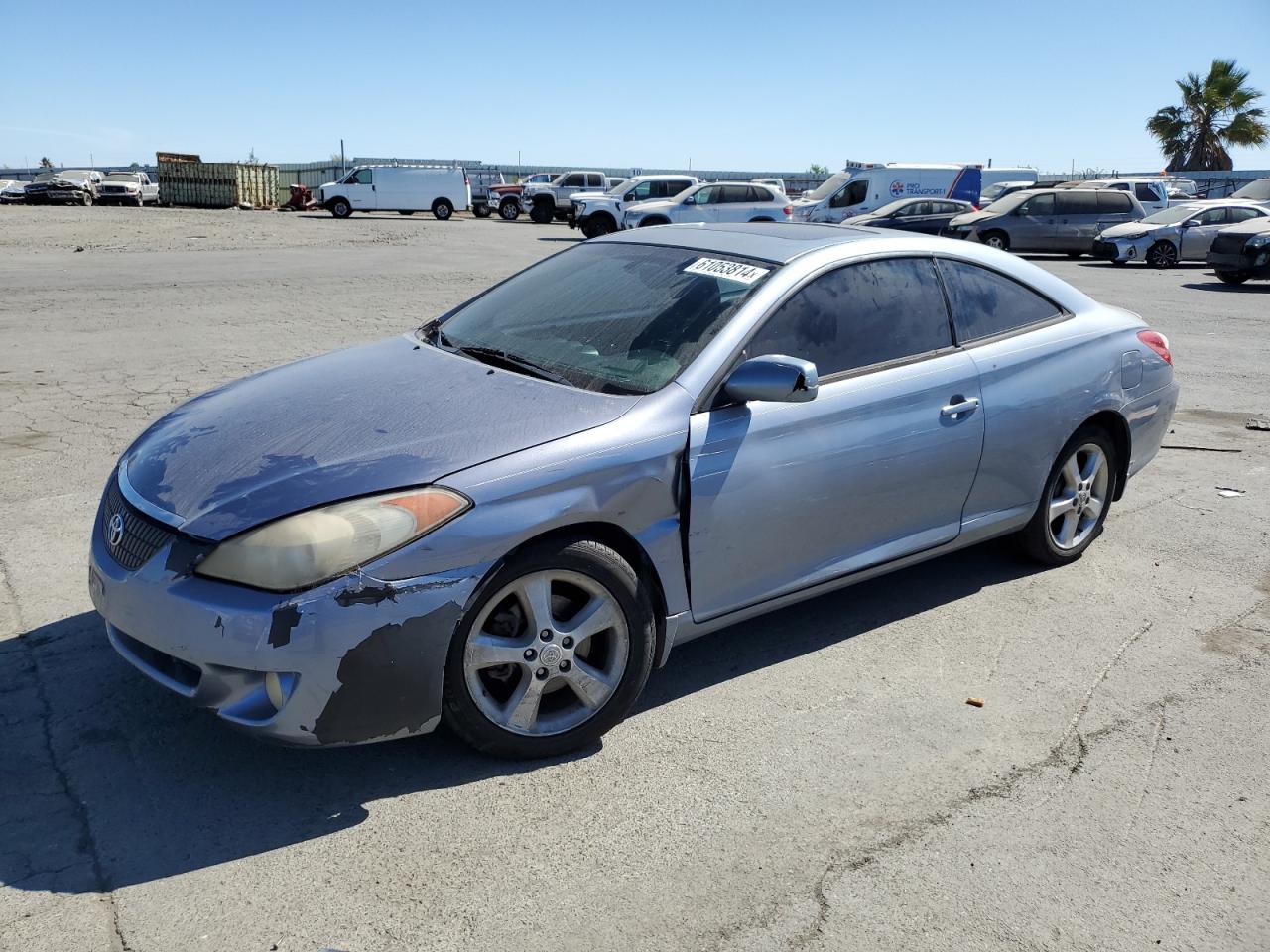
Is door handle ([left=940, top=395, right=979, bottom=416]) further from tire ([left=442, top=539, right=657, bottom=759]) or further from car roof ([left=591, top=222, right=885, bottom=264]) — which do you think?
tire ([left=442, top=539, right=657, bottom=759])

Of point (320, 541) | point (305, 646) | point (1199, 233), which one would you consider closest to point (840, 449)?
point (320, 541)

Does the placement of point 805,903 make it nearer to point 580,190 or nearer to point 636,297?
point 636,297

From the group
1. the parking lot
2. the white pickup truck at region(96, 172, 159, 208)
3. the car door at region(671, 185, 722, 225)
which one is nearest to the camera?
the parking lot

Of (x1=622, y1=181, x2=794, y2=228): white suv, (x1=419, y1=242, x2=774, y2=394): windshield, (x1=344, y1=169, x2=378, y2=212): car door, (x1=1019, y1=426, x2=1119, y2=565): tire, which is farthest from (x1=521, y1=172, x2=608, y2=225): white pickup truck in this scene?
(x1=419, y1=242, x2=774, y2=394): windshield

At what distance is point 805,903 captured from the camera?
2.82 m

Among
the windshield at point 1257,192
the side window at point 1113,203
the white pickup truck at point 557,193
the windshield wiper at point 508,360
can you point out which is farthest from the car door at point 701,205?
the windshield wiper at point 508,360

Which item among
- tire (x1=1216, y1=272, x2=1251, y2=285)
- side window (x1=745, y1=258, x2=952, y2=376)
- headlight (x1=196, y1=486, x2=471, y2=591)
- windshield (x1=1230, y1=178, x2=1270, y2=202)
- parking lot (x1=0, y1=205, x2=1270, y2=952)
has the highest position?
windshield (x1=1230, y1=178, x2=1270, y2=202)

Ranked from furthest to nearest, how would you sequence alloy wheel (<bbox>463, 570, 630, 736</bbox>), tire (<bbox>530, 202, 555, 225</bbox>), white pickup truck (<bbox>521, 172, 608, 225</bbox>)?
tire (<bbox>530, 202, 555, 225</bbox>), white pickup truck (<bbox>521, 172, 608, 225</bbox>), alloy wheel (<bbox>463, 570, 630, 736</bbox>)

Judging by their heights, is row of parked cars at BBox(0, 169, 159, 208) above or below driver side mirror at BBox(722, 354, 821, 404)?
above

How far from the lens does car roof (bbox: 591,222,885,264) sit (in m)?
4.35

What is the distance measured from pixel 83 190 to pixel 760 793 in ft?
156

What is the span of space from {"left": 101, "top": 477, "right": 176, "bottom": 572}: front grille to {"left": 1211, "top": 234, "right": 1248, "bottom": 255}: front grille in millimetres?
20307

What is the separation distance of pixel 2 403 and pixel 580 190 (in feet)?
111

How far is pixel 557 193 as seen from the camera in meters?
39.8
